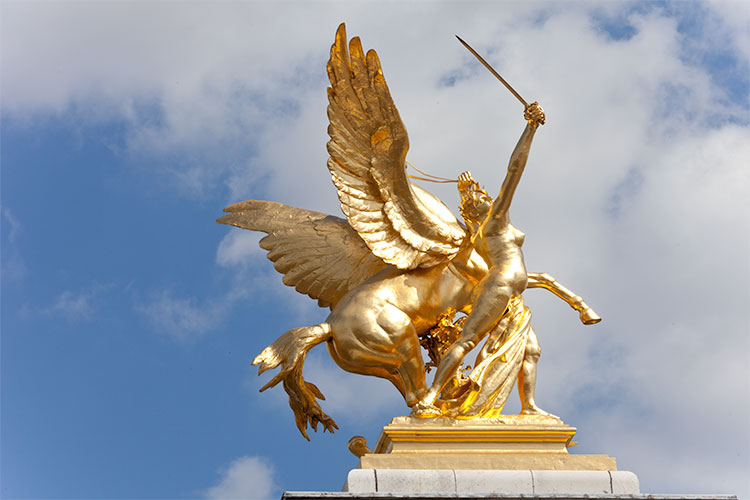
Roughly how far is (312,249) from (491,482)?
3018 millimetres

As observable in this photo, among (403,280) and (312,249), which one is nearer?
(403,280)

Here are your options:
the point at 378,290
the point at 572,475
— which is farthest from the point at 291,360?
the point at 572,475

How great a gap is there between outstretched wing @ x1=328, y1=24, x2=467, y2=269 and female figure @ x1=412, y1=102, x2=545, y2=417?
27cm

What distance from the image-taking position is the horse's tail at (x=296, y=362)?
12305mm

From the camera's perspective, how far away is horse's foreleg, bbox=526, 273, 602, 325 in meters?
12.9

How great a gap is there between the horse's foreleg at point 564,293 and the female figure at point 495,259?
40cm

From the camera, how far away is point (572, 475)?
11.5m

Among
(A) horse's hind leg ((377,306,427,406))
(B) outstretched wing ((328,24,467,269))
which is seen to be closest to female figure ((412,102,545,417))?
(A) horse's hind leg ((377,306,427,406))

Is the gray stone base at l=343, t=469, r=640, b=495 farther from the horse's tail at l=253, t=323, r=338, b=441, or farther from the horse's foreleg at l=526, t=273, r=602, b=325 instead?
the horse's foreleg at l=526, t=273, r=602, b=325

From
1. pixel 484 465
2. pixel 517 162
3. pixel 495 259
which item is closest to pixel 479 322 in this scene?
pixel 495 259

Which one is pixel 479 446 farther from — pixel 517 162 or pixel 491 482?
pixel 517 162

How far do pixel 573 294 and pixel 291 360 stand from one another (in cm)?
285

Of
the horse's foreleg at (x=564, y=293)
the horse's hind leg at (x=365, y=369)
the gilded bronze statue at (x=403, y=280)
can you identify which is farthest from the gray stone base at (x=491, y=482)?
the horse's foreleg at (x=564, y=293)

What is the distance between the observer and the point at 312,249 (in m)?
13.0
